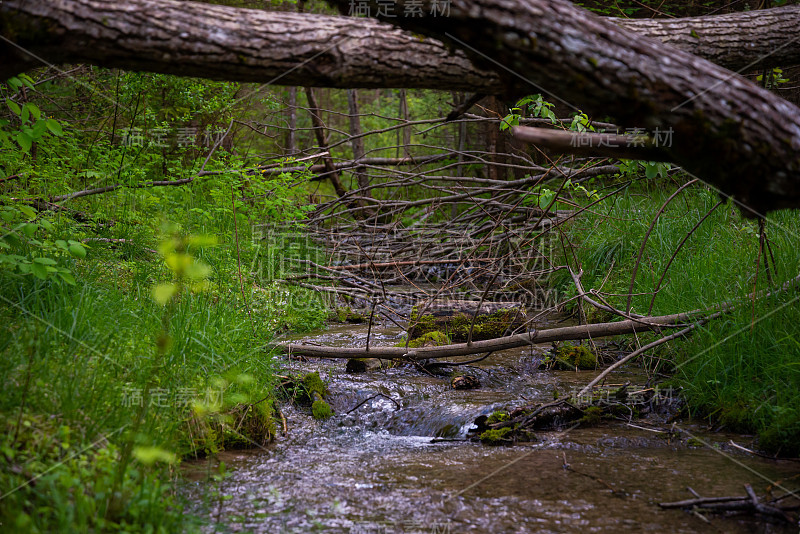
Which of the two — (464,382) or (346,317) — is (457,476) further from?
(346,317)

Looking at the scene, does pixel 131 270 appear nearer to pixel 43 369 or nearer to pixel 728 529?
pixel 43 369

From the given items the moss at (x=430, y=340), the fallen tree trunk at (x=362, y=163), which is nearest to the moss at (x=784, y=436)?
the moss at (x=430, y=340)

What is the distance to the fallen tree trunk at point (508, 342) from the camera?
4.32 meters

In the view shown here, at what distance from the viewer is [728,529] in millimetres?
2459

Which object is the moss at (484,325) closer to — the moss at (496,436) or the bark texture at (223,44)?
the moss at (496,436)

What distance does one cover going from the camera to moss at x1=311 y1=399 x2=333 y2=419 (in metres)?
4.12

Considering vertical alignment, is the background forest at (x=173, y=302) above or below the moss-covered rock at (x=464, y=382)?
above

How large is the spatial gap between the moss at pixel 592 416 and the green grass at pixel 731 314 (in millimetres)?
643

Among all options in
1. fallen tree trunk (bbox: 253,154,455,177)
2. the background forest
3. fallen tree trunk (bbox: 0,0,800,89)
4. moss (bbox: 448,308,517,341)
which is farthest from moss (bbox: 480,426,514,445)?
fallen tree trunk (bbox: 253,154,455,177)

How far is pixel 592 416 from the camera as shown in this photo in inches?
154

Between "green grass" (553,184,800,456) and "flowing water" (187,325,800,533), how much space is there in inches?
9.4

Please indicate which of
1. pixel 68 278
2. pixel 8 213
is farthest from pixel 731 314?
pixel 8 213

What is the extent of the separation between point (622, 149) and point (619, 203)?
5045 mm

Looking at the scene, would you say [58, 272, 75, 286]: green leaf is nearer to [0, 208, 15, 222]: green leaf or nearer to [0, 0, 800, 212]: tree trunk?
[0, 208, 15, 222]: green leaf
